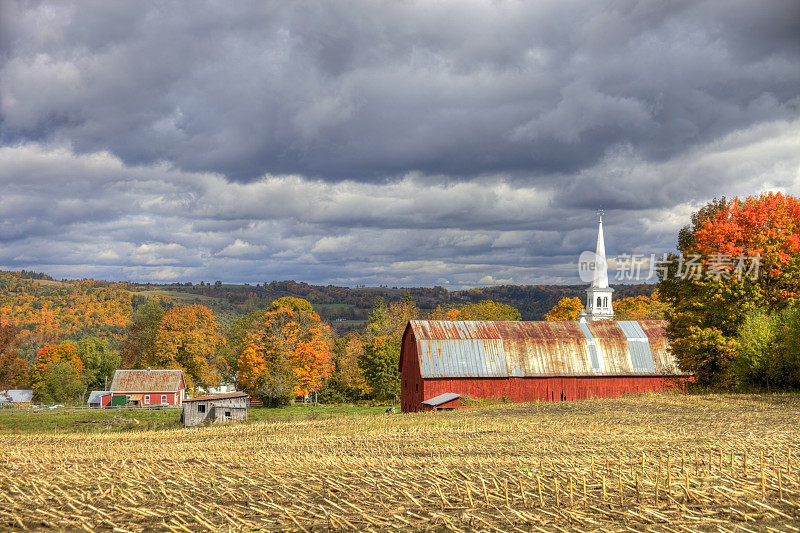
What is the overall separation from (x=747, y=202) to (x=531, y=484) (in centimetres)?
3224

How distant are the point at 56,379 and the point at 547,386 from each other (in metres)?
73.7

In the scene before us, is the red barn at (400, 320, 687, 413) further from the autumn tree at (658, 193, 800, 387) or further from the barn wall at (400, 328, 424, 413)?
the autumn tree at (658, 193, 800, 387)

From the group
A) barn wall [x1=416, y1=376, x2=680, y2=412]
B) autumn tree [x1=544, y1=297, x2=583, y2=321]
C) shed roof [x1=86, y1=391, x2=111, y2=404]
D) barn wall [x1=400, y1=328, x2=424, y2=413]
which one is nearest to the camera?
barn wall [x1=416, y1=376, x2=680, y2=412]

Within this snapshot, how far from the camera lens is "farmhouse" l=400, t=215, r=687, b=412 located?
42781mm

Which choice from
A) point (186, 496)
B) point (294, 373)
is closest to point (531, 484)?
point (186, 496)

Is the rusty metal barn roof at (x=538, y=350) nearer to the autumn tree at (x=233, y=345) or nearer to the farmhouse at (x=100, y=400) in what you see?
the autumn tree at (x=233, y=345)

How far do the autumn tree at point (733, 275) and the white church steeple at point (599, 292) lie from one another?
40371 millimetres

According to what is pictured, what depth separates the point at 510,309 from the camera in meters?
101

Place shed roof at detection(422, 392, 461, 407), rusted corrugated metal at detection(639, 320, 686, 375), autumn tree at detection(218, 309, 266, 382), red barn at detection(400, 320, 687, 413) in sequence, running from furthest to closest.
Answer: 1. autumn tree at detection(218, 309, 266, 382)
2. rusted corrugated metal at detection(639, 320, 686, 375)
3. red barn at detection(400, 320, 687, 413)
4. shed roof at detection(422, 392, 461, 407)

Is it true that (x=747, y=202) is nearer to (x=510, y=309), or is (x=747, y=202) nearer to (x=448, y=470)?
(x=448, y=470)

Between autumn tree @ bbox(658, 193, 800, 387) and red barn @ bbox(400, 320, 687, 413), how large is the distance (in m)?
5.54

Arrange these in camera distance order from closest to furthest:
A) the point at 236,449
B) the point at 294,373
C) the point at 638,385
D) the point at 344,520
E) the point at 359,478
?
the point at 344,520
the point at 359,478
the point at 236,449
the point at 638,385
the point at 294,373

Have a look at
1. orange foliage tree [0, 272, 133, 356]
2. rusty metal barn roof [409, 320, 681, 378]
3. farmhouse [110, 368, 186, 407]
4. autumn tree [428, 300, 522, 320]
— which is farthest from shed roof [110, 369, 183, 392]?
orange foliage tree [0, 272, 133, 356]

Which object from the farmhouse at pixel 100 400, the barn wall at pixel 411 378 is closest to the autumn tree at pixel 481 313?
the barn wall at pixel 411 378
